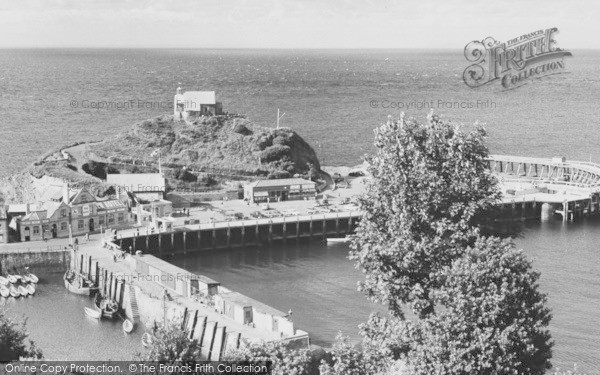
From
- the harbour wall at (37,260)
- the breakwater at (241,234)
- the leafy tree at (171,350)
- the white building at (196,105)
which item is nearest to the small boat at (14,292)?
the harbour wall at (37,260)

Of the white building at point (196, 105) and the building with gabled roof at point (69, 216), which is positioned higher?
the white building at point (196, 105)

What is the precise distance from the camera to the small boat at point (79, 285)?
69000 mm

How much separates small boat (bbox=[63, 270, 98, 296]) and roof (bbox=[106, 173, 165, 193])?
2490cm

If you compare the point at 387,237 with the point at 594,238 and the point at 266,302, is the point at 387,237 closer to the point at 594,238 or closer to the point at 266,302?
the point at 266,302

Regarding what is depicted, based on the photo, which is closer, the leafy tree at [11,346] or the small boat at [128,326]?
the leafy tree at [11,346]

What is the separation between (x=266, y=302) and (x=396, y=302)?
31101 millimetres

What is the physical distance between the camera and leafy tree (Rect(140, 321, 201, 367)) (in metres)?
41.1

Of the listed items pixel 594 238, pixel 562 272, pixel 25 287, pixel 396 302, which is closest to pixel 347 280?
pixel 562 272


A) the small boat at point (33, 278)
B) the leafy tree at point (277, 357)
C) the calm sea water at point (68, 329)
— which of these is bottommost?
the calm sea water at point (68, 329)

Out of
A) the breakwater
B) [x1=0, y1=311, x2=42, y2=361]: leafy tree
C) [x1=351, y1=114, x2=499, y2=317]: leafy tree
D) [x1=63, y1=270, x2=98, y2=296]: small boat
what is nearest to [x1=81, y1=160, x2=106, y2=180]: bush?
the breakwater

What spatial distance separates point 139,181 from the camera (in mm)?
97688

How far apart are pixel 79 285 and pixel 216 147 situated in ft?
157

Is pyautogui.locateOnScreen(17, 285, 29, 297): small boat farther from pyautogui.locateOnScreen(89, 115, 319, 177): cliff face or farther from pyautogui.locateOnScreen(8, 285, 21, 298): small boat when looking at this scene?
pyautogui.locateOnScreen(89, 115, 319, 177): cliff face

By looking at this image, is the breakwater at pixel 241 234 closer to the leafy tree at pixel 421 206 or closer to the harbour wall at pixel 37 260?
the harbour wall at pixel 37 260
